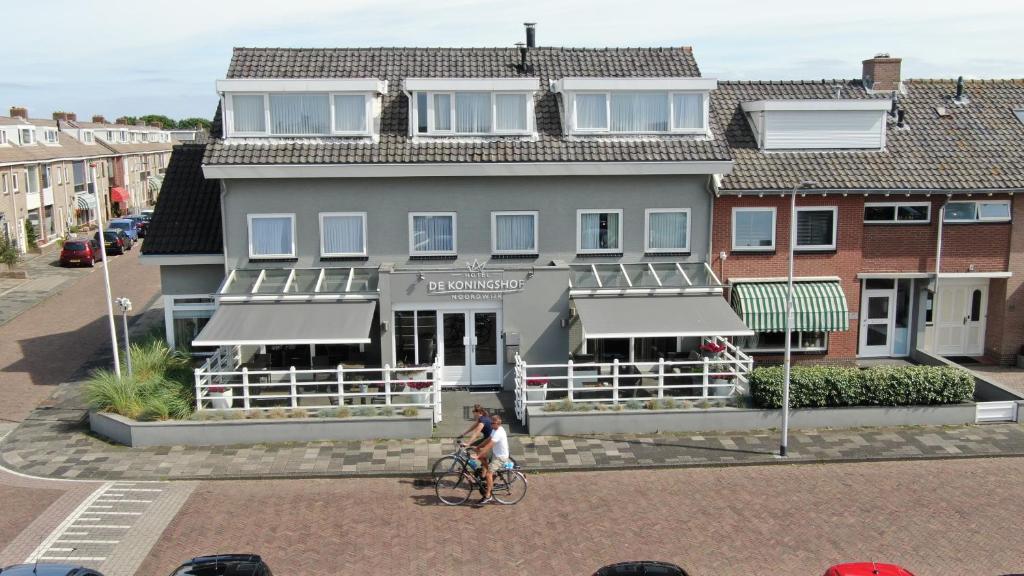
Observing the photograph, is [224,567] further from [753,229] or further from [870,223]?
[870,223]

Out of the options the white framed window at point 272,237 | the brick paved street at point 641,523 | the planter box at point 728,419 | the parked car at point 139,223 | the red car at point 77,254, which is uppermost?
the white framed window at point 272,237

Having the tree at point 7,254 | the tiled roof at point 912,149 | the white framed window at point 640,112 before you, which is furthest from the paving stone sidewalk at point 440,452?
the tree at point 7,254

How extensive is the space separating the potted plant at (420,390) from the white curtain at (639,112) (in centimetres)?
866

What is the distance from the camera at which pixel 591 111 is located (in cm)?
2436

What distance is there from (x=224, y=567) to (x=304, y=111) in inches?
568

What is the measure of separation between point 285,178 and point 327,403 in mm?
6099

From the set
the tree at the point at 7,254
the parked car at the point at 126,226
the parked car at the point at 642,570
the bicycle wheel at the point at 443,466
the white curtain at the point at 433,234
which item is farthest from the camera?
the parked car at the point at 126,226

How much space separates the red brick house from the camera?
25109 millimetres

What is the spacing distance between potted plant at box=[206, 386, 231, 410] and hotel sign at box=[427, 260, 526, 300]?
18.4ft

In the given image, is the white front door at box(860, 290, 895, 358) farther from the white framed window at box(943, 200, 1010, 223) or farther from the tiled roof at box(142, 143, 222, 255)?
the tiled roof at box(142, 143, 222, 255)

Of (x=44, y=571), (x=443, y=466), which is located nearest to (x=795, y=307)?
(x=443, y=466)

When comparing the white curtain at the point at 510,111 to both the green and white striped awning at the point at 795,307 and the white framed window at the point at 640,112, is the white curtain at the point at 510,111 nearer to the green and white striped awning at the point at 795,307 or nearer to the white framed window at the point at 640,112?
the white framed window at the point at 640,112

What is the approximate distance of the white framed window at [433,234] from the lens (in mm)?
24141

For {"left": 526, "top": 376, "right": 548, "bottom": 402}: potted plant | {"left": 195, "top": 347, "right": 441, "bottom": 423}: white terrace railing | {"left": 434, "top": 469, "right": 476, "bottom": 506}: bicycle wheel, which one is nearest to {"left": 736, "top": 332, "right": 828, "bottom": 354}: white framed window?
{"left": 526, "top": 376, "right": 548, "bottom": 402}: potted plant
